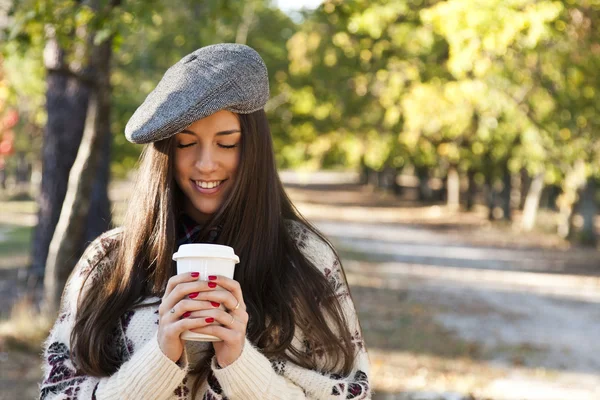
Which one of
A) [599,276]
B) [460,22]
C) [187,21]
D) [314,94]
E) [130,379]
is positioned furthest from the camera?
[314,94]

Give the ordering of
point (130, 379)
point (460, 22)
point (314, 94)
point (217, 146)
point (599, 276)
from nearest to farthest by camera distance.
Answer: point (130, 379)
point (217, 146)
point (460, 22)
point (599, 276)
point (314, 94)

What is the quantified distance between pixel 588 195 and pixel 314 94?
29.0ft

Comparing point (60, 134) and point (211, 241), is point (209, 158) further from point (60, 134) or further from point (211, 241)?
point (60, 134)

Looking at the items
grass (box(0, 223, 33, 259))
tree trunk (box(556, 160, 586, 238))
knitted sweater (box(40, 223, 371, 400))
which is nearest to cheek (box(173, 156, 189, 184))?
knitted sweater (box(40, 223, 371, 400))

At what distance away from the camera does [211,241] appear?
2473mm

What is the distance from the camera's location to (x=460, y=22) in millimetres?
8547

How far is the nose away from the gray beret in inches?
4.1

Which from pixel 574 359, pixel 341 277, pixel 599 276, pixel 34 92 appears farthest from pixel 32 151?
pixel 341 277

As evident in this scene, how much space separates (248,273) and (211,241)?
159 mm

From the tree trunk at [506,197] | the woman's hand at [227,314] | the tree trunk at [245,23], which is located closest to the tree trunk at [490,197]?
the tree trunk at [506,197]

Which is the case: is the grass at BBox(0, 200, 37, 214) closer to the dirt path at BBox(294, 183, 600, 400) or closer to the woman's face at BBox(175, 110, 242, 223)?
the dirt path at BBox(294, 183, 600, 400)

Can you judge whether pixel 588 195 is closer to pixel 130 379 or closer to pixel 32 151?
pixel 130 379

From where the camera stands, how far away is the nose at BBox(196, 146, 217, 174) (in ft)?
7.72

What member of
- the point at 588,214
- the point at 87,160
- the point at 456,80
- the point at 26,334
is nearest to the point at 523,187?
the point at 588,214
